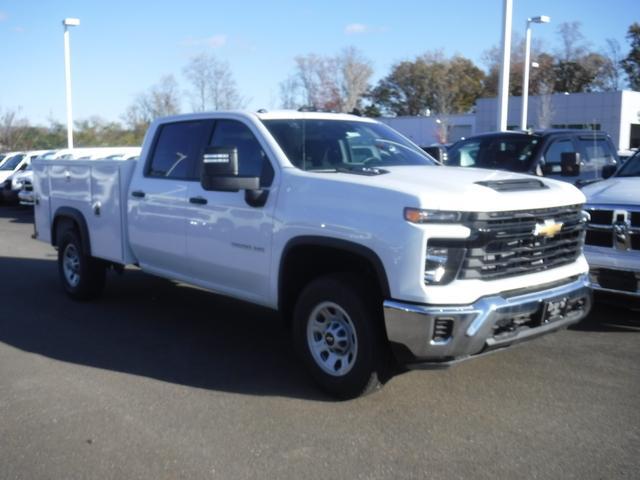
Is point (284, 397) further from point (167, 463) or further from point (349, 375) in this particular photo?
point (167, 463)

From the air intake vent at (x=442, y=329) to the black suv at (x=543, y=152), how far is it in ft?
16.5

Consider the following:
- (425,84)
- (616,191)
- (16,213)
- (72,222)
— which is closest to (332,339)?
(616,191)

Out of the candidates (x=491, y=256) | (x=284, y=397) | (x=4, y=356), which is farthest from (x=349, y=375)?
(x=4, y=356)

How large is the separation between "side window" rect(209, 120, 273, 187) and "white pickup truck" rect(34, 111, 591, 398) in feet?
0.05

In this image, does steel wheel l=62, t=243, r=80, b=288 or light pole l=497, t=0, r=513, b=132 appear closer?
steel wheel l=62, t=243, r=80, b=288

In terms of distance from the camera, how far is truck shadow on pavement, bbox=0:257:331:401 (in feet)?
17.4

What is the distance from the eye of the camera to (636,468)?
374 cm

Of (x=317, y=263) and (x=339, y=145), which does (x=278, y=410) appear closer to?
(x=317, y=263)

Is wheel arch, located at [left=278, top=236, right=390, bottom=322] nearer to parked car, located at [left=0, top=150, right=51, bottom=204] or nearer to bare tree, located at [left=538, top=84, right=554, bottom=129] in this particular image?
parked car, located at [left=0, top=150, right=51, bottom=204]

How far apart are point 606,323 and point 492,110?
1480 inches

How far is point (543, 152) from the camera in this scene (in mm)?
9078

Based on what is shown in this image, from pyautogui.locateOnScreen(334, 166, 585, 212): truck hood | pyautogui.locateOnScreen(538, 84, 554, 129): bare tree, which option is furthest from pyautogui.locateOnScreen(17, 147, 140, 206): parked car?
pyautogui.locateOnScreen(538, 84, 554, 129): bare tree

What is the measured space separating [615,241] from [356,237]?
299cm

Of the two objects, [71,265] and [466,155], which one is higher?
[466,155]
